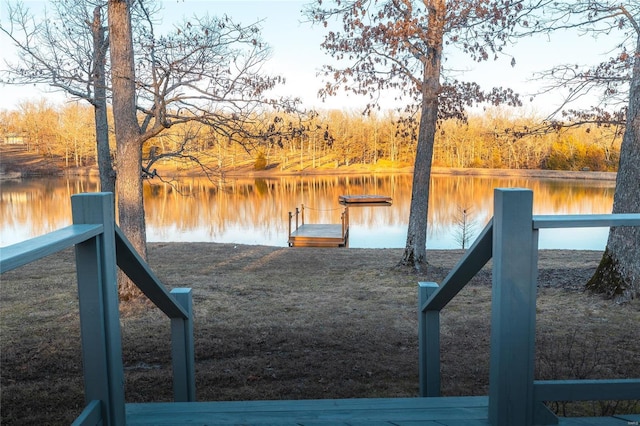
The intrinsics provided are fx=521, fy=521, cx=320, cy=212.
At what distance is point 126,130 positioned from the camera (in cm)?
632

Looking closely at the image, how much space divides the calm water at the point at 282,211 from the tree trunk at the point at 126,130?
8.21 ft

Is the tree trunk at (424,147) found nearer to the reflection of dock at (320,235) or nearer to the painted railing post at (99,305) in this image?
the reflection of dock at (320,235)

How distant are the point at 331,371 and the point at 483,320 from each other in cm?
226

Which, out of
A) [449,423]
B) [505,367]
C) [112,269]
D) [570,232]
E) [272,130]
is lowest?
[570,232]

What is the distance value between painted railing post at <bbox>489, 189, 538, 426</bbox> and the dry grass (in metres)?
1.18

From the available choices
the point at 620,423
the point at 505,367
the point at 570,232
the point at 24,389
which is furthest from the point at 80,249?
the point at 570,232

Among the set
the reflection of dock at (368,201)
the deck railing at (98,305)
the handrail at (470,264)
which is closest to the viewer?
the deck railing at (98,305)

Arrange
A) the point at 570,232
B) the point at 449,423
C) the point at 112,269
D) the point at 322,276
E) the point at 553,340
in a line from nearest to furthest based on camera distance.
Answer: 1. the point at 112,269
2. the point at 449,423
3. the point at 553,340
4. the point at 322,276
5. the point at 570,232

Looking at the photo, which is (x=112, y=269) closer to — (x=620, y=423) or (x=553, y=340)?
(x=620, y=423)

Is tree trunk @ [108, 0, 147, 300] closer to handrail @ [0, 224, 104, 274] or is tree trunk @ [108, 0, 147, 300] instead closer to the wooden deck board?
the wooden deck board

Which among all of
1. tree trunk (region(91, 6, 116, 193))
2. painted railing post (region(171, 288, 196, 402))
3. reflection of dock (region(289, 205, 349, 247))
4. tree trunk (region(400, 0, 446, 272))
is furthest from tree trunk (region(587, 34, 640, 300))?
reflection of dock (region(289, 205, 349, 247))

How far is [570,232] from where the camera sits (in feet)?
56.1

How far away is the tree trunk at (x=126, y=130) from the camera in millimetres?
6141

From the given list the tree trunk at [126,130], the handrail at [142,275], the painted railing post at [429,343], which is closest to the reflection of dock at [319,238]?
the tree trunk at [126,130]
